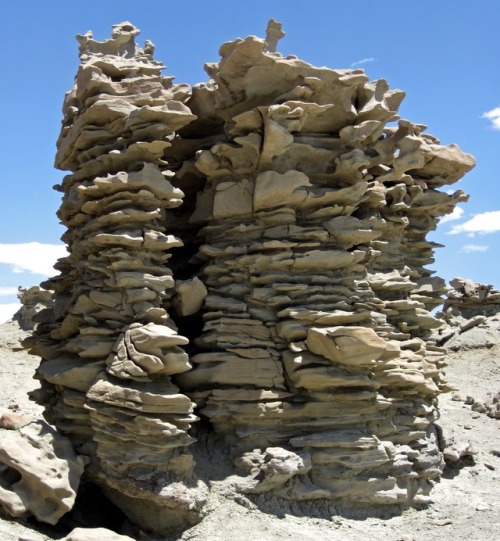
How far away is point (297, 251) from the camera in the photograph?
11367mm

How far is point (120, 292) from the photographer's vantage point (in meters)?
10.5

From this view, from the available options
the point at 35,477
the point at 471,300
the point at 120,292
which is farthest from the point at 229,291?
the point at 471,300

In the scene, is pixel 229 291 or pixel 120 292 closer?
pixel 120 292

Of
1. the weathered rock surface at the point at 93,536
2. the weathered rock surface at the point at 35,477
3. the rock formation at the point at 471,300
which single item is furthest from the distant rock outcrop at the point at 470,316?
the weathered rock surface at the point at 93,536

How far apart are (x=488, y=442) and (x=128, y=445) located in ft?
29.8

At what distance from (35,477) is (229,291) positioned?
4105 millimetres

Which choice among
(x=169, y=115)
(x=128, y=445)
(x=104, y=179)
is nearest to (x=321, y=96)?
(x=169, y=115)

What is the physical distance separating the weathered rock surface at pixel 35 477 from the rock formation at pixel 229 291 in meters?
0.60

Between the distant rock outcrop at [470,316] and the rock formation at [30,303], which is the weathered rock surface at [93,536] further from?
the rock formation at [30,303]

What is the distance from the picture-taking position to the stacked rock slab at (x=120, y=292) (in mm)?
9656

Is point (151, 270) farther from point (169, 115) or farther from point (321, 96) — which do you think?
point (321, 96)

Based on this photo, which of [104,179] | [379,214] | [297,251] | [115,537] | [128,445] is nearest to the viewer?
[115,537]

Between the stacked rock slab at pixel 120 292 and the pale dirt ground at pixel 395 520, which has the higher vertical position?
the stacked rock slab at pixel 120 292

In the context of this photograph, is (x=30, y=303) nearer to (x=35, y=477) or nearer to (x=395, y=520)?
(x=35, y=477)
